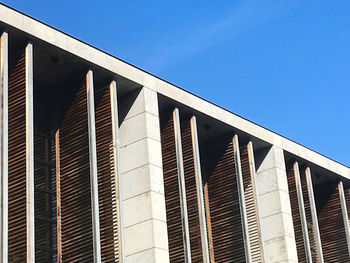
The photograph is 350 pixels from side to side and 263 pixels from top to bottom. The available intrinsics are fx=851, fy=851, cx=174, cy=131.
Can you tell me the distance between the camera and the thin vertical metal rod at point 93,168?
31.8 m

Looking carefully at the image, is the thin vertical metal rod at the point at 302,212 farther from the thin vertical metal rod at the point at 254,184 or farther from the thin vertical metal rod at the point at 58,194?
the thin vertical metal rod at the point at 58,194

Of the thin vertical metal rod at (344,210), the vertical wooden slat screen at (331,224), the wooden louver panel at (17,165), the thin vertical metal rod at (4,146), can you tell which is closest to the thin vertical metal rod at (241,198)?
the vertical wooden slat screen at (331,224)

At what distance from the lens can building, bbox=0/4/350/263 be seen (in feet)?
103

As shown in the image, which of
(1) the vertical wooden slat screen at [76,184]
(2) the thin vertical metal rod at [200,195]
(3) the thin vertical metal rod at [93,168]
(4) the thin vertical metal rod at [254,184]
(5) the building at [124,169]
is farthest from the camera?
(4) the thin vertical metal rod at [254,184]

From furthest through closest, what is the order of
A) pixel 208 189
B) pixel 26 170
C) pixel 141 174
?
pixel 208 189
pixel 141 174
pixel 26 170

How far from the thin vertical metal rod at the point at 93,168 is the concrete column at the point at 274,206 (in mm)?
11064

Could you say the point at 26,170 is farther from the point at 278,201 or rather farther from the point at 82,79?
the point at 278,201

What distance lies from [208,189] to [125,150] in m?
6.69

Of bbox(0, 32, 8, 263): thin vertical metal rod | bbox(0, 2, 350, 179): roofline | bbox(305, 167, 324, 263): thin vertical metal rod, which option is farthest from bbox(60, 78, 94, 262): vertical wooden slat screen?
bbox(305, 167, 324, 263): thin vertical metal rod

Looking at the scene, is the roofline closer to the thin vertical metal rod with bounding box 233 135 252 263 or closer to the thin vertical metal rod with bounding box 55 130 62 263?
the thin vertical metal rod with bounding box 233 135 252 263

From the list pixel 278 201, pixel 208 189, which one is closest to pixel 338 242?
pixel 278 201

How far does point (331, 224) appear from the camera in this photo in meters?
47.1

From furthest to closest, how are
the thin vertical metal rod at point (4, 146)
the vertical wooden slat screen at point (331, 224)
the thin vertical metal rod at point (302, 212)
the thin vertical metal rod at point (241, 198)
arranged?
the vertical wooden slat screen at point (331, 224) < the thin vertical metal rod at point (302, 212) < the thin vertical metal rod at point (241, 198) < the thin vertical metal rod at point (4, 146)

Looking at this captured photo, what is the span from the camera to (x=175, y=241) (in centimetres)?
3628
